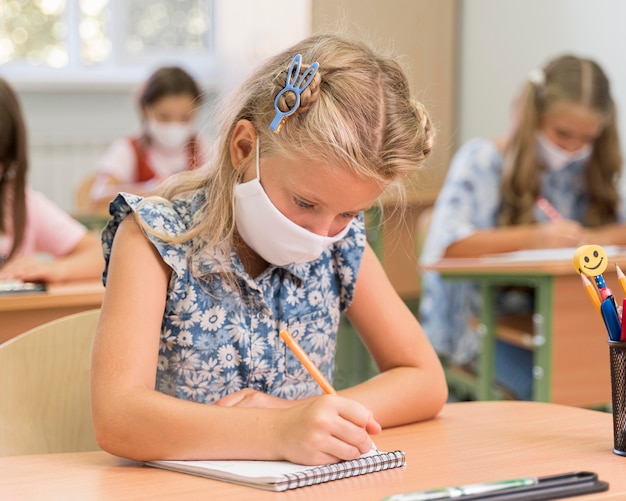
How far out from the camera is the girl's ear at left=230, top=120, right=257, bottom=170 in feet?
3.90

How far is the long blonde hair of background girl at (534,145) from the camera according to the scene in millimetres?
2873

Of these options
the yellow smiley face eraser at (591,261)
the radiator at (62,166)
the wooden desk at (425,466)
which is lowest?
the radiator at (62,166)

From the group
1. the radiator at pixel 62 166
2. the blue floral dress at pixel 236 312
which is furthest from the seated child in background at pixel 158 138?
the blue floral dress at pixel 236 312

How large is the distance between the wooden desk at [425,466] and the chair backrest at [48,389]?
0.66ft

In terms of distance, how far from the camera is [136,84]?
18.4ft

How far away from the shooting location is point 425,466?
3.05 ft

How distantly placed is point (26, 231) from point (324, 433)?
71.2 inches

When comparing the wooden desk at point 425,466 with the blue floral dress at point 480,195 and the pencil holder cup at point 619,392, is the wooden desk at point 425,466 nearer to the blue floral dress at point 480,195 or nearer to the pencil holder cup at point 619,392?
the pencil holder cup at point 619,392

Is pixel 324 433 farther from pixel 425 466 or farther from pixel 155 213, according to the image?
pixel 155 213

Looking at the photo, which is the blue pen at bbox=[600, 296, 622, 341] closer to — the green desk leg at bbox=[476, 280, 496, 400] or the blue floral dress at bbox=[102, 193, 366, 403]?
the blue floral dress at bbox=[102, 193, 366, 403]

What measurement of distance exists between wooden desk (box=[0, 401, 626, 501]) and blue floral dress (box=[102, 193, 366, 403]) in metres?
0.20

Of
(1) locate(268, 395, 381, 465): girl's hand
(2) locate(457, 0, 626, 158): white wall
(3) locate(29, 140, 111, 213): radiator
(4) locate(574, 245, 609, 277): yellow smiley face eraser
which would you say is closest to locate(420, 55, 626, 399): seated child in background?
(2) locate(457, 0, 626, 158): white wall

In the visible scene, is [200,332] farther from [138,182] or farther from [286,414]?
[138,182]

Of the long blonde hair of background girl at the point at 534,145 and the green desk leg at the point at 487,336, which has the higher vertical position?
the long blonde hair of background girl at the point at 534,145
